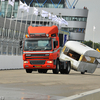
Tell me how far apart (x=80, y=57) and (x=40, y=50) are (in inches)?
170

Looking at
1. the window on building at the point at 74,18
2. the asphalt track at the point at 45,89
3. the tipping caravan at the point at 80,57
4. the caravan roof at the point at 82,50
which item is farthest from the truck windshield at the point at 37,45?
the window on building at the point at 74,18

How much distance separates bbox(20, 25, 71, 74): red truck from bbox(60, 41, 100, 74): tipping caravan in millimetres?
2492

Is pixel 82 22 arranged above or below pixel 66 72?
below

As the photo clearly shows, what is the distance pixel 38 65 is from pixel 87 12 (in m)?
103

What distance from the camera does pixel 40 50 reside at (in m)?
27.2

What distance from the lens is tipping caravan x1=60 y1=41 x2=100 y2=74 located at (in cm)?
2995

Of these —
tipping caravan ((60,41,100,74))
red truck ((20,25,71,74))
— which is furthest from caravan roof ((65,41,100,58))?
red truck ((20,25,71,74))

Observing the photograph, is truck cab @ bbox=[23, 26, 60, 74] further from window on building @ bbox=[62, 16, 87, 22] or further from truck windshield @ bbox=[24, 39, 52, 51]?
window on building @ bbox=[62, 16, 87, 22]

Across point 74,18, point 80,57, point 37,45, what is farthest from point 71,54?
point 74,18

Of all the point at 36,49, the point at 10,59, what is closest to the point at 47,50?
the point at 36,49

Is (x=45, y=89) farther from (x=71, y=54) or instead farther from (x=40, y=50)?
(x=71, y=54)

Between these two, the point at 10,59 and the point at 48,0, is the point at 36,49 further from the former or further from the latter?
the point at 48,0

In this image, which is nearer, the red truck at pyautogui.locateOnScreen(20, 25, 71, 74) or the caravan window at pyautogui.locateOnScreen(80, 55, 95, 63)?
the red truck at pyautogui.locateOnScreen(20, 25, 71, 74)

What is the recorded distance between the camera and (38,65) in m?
27.6
